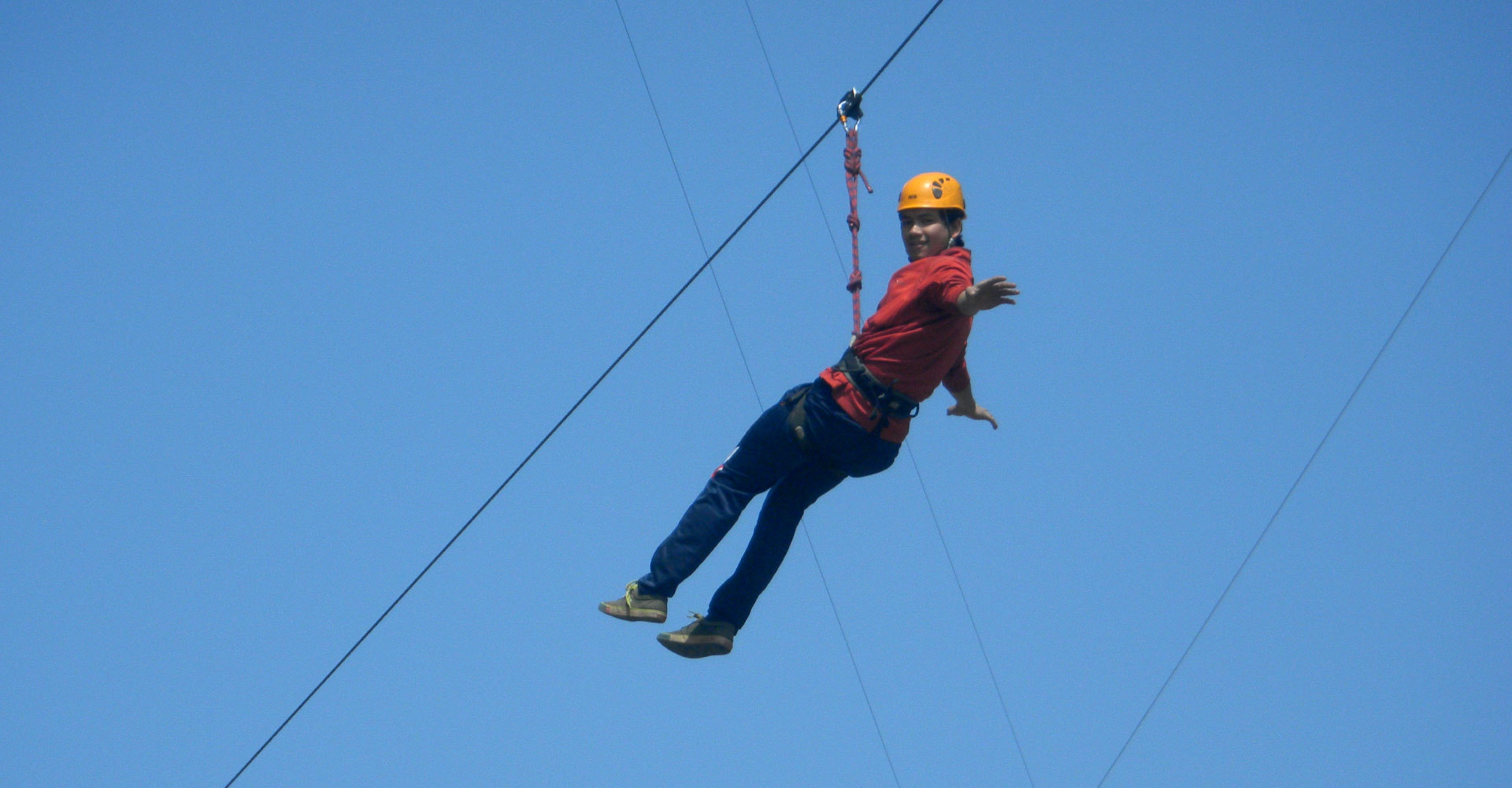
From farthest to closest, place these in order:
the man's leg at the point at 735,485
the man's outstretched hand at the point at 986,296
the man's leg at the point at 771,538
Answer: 1. the man's leg at the point at 771,538
2. the man's leg at the point at 735,485
3. the man's outstretched hand at the point at 986,296

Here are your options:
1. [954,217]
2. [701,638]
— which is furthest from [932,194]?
[701,638]

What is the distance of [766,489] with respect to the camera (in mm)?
5125

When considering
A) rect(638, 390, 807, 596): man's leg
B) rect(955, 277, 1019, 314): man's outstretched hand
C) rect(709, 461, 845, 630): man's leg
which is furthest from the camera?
rect(709, 461, 845, 630): man's leg

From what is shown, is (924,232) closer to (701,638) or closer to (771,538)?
(771,538)

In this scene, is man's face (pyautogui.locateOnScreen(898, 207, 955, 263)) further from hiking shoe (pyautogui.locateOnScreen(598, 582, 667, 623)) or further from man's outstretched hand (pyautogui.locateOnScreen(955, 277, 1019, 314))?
hiking shoe (pyautogui.locateOnScreen(598, 582, 667, 623))

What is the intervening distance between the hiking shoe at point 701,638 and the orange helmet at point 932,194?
1287 mm

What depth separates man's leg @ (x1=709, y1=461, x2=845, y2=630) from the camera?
508cm

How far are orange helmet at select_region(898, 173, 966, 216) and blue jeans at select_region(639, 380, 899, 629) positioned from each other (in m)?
0.58

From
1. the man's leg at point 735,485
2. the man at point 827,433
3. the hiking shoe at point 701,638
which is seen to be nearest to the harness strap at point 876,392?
the man at point 827,433

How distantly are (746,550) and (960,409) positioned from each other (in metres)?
0.92

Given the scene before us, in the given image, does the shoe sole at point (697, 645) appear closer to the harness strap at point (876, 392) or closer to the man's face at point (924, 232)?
the harness strap at point (876, 392)

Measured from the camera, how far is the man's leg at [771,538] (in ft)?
16.7

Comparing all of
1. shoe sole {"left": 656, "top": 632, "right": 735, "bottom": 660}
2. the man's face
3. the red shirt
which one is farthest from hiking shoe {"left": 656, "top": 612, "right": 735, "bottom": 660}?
the man's face

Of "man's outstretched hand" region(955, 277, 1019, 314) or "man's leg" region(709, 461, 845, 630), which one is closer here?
"man's outstretched hand" region(955, 277, 1019, 314)
